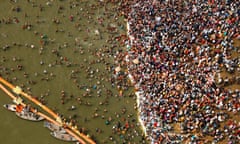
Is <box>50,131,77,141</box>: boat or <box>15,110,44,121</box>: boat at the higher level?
<box>15,110,44,121</box>: boat

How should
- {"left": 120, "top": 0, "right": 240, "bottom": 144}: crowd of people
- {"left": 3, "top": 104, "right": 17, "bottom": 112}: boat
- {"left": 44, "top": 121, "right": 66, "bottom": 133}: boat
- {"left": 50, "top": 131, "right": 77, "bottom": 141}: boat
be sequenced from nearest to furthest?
{"left": 120, "top": 0, "right": 240, "bottom": 144}: crowd of people
{"left": 50, "top": 131, "right": 77, "bottom": 141}: boat
{"left": 44, "top": 121, "right": 66, "bottom": 133}: boat
{"left": 3, "top": 104, "right": 17, "bottom": 112}: boat

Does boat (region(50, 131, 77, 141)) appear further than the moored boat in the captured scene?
No

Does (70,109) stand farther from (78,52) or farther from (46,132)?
(78,52)

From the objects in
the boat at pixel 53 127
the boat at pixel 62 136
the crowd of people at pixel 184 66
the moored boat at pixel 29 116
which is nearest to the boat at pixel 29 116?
the moored boat at pixel 29 116

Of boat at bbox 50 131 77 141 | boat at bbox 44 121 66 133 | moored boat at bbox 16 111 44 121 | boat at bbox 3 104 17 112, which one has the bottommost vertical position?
boat at bbox 50 131 77 141

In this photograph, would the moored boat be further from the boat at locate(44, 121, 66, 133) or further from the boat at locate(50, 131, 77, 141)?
the boat at locate(50, 131, 77, 141)

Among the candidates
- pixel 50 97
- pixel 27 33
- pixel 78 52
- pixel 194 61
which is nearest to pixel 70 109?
pixel 50 97

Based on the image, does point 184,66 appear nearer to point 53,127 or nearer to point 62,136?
point 62,136

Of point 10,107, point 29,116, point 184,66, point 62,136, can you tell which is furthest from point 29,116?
point 184,66

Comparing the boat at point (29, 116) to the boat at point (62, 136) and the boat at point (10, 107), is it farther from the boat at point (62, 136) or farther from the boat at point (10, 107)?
the boat at point (62, 136)

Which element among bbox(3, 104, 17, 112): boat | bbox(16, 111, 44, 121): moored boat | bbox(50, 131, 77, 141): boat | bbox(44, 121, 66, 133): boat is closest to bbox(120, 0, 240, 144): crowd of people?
bbox(50, 131, 77, 141): boat
